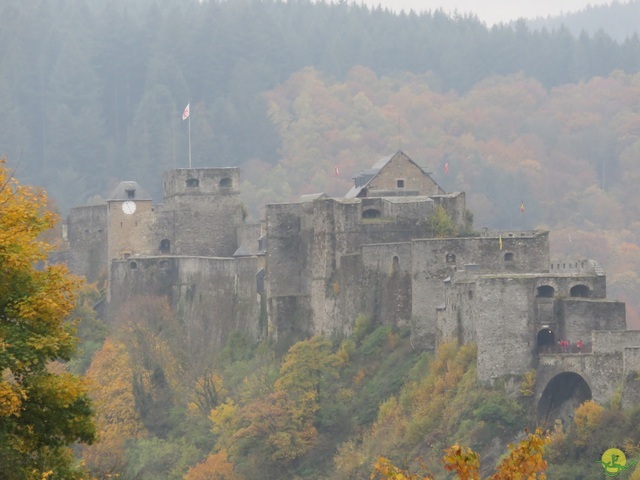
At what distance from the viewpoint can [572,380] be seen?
47812mm

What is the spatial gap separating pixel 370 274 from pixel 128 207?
70.1ft

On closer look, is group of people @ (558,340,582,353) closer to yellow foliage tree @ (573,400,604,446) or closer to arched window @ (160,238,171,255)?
yellow foliage tree @ (573,400,604,446)

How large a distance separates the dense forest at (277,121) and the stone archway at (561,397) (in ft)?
51.8

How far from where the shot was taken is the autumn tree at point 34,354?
22875 millimetres

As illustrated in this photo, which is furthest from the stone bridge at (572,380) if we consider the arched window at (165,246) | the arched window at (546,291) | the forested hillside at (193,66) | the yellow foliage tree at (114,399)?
the forested hillside at (193,66)

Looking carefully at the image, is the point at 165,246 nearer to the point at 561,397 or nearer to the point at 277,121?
the point at 561,397

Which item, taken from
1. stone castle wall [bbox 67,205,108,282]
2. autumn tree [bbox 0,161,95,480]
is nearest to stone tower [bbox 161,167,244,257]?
stone castle wall [bbox 67,205,108,282]

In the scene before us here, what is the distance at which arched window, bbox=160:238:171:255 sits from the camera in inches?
3024

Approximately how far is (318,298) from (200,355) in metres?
9.14

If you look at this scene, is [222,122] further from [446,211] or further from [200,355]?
[446,211]

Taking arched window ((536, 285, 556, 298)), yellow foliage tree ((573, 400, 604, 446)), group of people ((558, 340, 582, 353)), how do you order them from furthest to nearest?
1. arched window ((536, 285, 556, 298))
2. group of people ((558, 340, 582, 353))
3. yellow foliage tree ((573, 400, 604, 446))

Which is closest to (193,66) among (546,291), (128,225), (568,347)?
(128,225)

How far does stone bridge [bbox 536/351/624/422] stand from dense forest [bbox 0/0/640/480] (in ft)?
51.8

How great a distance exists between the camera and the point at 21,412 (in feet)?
75.9
